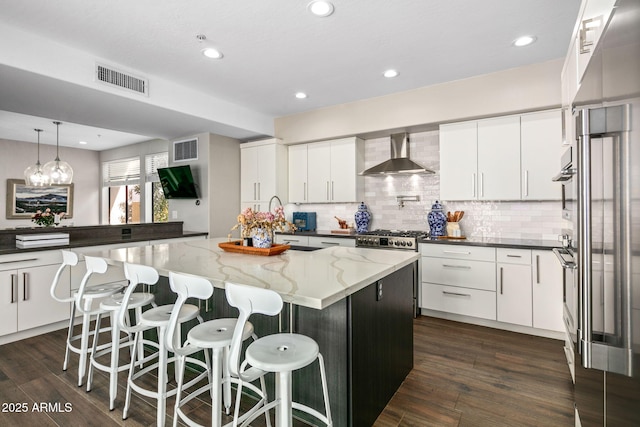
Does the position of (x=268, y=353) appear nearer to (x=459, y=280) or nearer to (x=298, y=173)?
(x=459, y=280)

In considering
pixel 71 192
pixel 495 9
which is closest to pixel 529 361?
pixel 495 9

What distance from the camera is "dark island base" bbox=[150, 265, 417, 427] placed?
1749 millimetres

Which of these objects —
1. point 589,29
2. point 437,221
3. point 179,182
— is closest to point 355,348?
point 589,29

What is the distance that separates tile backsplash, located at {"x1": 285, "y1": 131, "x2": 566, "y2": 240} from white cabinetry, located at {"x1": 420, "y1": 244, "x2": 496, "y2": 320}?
626 mm

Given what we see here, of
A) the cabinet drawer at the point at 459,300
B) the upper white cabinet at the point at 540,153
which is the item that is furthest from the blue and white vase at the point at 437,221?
the upper white cabinet at the point at 540,153

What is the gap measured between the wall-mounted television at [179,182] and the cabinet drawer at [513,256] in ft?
13.7

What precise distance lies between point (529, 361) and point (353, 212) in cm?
284

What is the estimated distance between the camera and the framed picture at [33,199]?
698cm

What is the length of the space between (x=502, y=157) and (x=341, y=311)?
2.86m

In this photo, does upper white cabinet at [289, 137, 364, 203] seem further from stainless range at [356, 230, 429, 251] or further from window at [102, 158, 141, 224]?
window at [102, 158, 141, 224]

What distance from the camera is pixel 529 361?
8.88 feet

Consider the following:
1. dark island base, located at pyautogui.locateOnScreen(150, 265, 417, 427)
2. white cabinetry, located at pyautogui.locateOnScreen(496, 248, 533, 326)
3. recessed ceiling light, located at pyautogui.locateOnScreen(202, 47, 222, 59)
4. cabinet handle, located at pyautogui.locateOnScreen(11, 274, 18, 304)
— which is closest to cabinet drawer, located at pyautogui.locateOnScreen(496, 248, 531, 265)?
white cabinetry, located at pyautogui.locateOnScreen(496, 248, 533, 326)

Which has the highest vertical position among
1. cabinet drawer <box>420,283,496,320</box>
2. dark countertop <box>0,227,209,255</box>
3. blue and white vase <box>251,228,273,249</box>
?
blue and white vase <box>251,228,273,249</box>

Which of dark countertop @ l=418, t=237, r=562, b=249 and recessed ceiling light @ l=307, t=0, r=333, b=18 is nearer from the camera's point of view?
recessed ceiling light @ l=307, t=0, r=333, b=18
